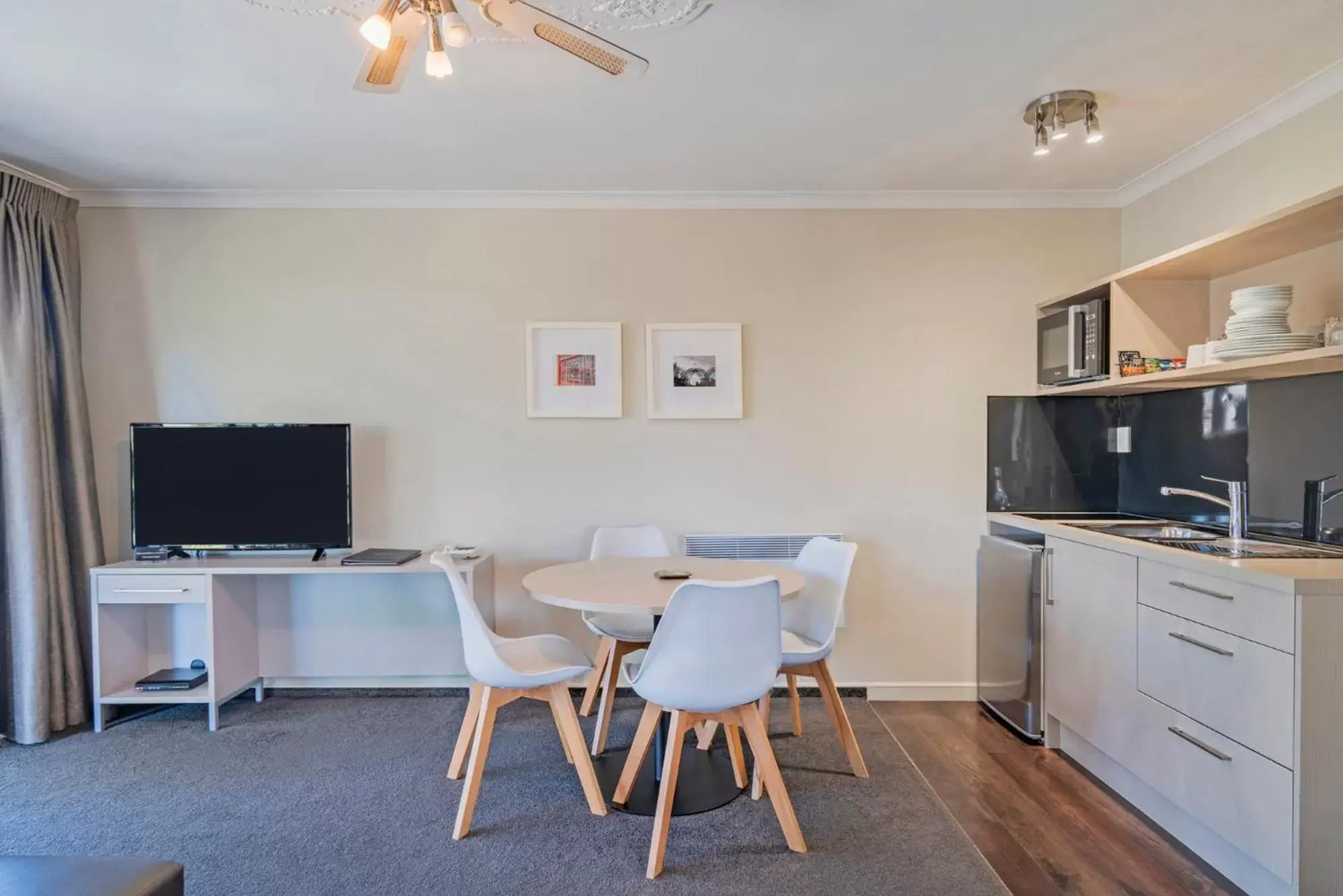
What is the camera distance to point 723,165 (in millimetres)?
3008

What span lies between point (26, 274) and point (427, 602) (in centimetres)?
219

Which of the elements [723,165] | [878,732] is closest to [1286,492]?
[878,732]

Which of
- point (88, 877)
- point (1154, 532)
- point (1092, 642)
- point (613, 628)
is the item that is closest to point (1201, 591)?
point (1092, 642)

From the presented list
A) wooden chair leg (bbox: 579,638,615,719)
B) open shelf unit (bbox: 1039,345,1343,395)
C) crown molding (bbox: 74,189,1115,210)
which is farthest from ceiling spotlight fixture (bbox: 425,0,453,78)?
open shelf unit (bbox: 1039,345,1343,395)

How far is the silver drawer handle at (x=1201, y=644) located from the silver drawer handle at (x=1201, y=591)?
14cm

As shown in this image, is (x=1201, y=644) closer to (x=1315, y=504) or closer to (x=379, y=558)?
(x=1315, y=504)

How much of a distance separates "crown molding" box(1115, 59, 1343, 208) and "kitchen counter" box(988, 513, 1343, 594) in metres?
1.56

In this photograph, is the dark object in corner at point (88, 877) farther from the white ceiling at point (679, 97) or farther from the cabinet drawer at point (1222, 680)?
the cabinet drawer at point (1222, 680)

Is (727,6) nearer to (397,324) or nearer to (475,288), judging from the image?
(475,288)

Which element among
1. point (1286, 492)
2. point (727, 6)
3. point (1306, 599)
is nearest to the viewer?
point (1306, 599)

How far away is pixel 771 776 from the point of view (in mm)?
2033

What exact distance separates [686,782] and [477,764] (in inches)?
29.3

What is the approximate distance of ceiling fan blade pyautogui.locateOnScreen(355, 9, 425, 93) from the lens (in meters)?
1.51

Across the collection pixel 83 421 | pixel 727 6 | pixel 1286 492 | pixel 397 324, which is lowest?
pixel 1286 492
